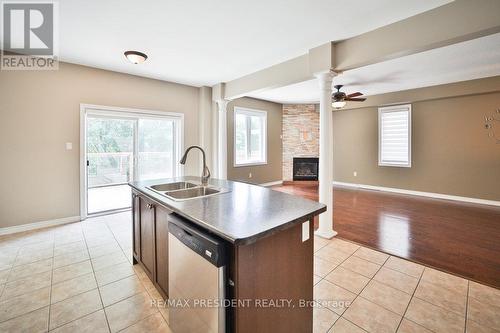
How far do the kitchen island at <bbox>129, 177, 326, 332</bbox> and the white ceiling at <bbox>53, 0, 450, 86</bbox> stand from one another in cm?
201

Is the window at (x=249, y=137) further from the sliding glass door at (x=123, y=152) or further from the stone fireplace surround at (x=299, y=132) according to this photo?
the sliding glass door at (x=123, y=152)

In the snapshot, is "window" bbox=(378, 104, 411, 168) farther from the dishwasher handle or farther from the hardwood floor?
the dishwasher handle

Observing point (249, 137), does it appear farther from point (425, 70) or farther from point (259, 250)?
point (259, 250)

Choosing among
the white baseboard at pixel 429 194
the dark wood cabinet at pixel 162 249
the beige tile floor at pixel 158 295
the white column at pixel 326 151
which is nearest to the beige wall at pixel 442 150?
the white baseboard at pixel 429 194

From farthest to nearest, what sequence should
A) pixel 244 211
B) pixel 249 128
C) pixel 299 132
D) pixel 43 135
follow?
pixel 299 132
pixel 249 128
pixel 43 135
pixel 244 211

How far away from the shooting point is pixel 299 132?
7617 millimetres

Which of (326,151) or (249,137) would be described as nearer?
(326,151)

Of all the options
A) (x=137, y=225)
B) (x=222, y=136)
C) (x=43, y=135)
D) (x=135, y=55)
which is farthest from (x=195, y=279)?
(x=222, y=136)

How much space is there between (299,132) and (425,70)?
3824 mm

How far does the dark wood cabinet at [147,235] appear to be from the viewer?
1936 millimetres

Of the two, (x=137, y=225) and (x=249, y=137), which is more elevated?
(x=249, y=137)

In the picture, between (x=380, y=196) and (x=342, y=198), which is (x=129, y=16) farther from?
(x=380, y=196)

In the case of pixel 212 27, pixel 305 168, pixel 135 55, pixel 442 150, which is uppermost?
pixel 212 27

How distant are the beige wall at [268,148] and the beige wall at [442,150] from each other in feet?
7.87
